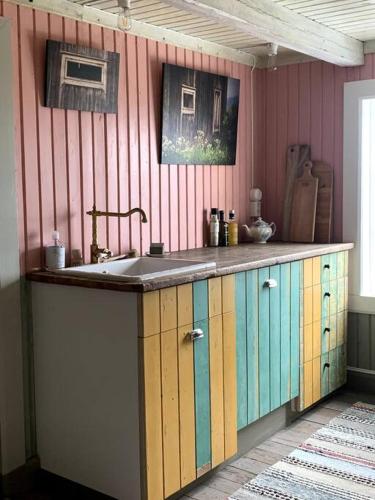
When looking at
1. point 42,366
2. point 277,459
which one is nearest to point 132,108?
point 42,366

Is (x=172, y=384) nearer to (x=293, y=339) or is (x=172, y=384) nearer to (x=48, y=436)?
(x=48, y=436)

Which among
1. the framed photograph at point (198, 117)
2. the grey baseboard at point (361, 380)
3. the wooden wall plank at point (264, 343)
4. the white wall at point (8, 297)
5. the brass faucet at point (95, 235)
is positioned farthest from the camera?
the grey baseboard at point (361, 380)

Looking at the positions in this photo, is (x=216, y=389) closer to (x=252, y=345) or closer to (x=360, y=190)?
(x=252, y=345)

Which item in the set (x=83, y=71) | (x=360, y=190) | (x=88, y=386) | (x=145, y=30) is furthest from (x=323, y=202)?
(x=88, y=386)

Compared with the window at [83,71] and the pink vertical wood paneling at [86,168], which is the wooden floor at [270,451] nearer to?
the pink vertical wood paneling at [86,168]

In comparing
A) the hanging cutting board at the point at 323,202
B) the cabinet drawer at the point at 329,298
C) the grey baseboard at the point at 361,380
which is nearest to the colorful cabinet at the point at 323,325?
the cabinet drawer at the point at 329,298

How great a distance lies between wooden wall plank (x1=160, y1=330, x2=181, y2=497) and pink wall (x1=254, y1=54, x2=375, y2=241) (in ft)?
6.28

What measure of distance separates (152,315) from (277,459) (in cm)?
118

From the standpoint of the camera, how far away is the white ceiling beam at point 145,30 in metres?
2.84

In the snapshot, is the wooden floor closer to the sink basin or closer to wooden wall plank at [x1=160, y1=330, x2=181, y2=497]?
wooden wall plank at [x1=160, y1=330, x2=181, y2=497]

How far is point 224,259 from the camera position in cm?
319

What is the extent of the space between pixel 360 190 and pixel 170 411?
209 centimetres

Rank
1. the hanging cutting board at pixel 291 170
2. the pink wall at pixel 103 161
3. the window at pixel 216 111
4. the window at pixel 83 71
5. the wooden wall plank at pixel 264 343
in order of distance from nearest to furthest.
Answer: the pink wall at pixel 103 161, the window at pixel 83 71, the wooden wall plank at pixel 264 343, the window at pixel 216 111, the hanging cutting board at pixel 291 170

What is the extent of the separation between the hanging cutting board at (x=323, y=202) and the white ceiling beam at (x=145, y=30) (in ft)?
2.73
